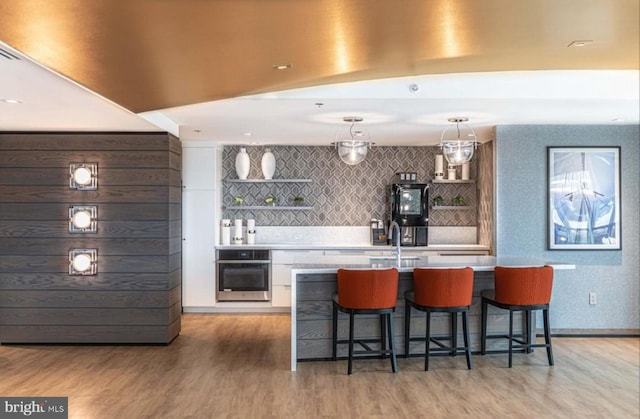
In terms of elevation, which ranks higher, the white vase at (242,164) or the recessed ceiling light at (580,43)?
the recessed ceiling light at (580,43)

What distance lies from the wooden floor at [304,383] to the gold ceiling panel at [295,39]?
2.32 meters

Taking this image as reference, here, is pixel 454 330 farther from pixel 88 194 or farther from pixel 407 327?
pixel 88 194

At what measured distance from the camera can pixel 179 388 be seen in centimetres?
399

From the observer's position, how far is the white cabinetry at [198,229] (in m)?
6.95

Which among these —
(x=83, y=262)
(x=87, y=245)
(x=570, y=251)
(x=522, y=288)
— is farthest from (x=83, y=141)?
(x=570, y=251)

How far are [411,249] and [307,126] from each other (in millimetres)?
2417

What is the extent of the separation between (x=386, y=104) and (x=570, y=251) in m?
2.95

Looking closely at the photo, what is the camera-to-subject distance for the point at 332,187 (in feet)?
24.7

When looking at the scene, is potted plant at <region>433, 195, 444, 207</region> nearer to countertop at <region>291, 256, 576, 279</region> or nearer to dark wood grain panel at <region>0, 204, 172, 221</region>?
countertop at <region>291, 256, 576, 279</region>

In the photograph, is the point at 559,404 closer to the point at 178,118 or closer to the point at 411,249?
the point at 411,249

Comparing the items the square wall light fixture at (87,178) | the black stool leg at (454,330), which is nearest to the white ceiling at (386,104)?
the square wall light fixture at (87,178)

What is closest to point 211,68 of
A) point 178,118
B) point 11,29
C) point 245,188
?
point 11,29

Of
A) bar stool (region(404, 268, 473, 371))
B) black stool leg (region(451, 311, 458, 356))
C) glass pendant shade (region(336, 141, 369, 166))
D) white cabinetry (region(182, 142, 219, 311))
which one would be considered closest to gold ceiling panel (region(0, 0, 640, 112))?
glass pendant shade (region(336, 141, 369, 166))

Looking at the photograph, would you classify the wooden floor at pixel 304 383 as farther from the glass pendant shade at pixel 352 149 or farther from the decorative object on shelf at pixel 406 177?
the decorative object on shelf at pixel 406 177
